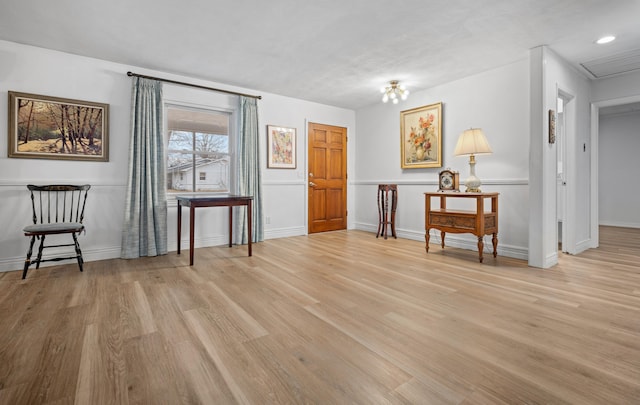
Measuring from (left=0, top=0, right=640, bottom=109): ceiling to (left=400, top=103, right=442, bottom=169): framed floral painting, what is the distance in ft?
2.23

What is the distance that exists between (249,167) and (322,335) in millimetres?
3322

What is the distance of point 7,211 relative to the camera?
3164 millimetres

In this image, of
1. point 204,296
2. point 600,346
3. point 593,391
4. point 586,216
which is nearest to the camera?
point 593,391

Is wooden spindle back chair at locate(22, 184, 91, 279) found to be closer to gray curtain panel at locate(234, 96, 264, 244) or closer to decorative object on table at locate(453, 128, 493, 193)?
gray curtain panel at locate(234, 96, 264, 244)

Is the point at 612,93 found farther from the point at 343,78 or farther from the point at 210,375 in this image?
the point at 210,375

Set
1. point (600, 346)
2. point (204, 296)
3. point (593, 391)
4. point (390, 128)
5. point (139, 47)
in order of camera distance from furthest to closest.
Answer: point (390, 128) < point (139, 47) < point (204, 296) < point (600, 346) < point (593, 391)

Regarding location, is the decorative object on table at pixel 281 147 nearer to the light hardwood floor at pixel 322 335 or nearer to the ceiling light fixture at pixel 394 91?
the ceiling light fixture at pixel 394 91

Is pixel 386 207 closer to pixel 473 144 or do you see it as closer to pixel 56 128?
pixel 473 144

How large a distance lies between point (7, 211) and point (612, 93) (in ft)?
24.4

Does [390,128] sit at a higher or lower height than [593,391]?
higher

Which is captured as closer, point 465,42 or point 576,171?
point 465,42

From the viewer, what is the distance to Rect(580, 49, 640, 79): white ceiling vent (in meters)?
3.43

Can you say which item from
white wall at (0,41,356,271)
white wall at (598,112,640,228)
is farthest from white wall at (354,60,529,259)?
white wall at (598,112,640,228)

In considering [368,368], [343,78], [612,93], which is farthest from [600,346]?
[612,93]
